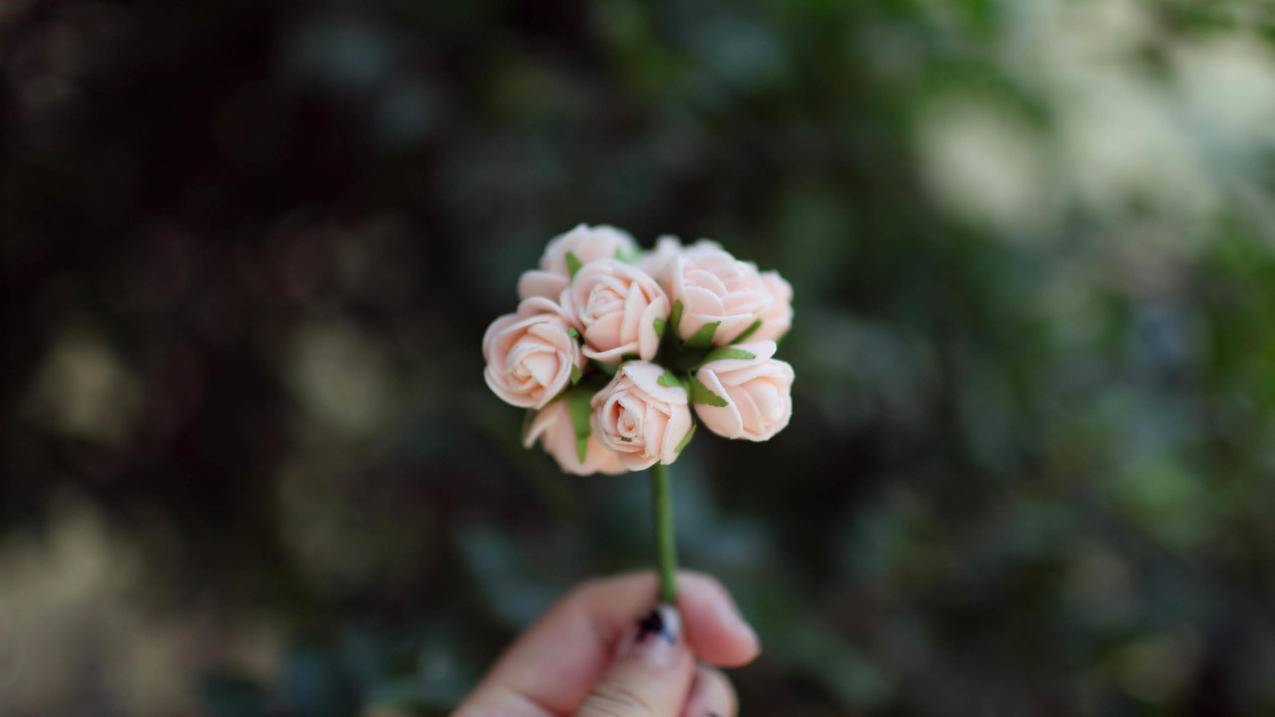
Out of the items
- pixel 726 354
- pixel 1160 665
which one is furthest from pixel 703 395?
pixel 1160 665

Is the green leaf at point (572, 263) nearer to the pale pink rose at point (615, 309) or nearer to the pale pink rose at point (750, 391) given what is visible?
the pale pink rose at point (615, 309)

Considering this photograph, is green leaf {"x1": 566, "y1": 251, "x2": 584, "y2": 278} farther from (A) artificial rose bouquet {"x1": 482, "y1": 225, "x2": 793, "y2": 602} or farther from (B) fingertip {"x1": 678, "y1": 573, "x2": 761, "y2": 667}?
(B) fingertip {"x1": 678, "y1": 573, "x2": 761, "y2": 667}

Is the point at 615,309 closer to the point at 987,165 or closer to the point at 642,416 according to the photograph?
the point at 642,416

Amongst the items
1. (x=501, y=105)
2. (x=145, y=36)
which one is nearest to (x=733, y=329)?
(x=501, y=105)

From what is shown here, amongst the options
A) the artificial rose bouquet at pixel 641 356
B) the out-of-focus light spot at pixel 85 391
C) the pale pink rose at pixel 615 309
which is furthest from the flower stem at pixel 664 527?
the out-of-focus light spot at pixel 85 391

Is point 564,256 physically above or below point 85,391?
above

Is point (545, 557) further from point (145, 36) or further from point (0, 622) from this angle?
point (0, 622)
